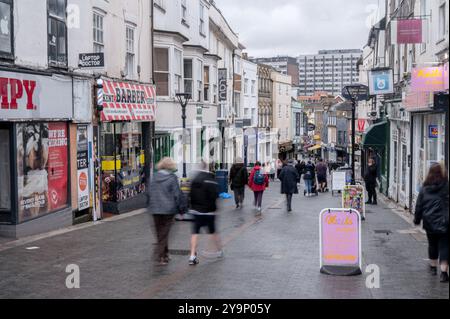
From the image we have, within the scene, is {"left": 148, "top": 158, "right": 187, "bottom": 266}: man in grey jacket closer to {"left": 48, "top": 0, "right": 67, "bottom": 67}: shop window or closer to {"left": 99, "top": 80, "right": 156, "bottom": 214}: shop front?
{"left": 48, "top": 0, "right": 67, "bottom": 67}: shop window

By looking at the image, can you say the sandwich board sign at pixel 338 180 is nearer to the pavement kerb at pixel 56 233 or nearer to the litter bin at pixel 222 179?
the litter bin at pixel 222 179

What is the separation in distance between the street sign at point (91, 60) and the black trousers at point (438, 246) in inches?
396

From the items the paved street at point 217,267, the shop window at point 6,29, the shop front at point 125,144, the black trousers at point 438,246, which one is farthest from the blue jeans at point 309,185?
the black trousers at point 438,246

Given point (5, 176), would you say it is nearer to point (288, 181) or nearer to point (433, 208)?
point (433, 208)

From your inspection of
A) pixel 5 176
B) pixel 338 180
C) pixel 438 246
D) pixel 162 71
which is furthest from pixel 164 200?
pixel 338 180

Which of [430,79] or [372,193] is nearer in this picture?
[430,79]

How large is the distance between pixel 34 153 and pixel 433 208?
30.1 ft

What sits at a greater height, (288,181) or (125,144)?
(125,144)

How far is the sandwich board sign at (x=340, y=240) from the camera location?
9672mm

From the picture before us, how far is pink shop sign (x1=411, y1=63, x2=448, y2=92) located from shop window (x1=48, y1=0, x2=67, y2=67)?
873 centimetres

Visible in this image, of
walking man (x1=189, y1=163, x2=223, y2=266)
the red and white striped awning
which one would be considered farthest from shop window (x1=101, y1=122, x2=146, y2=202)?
walking man (x1=189, y1=163, x2=223, y2=266)

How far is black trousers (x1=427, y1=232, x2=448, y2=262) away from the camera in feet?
29.2

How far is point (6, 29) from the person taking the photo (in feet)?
42.7

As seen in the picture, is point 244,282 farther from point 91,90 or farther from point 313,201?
point 313,201
